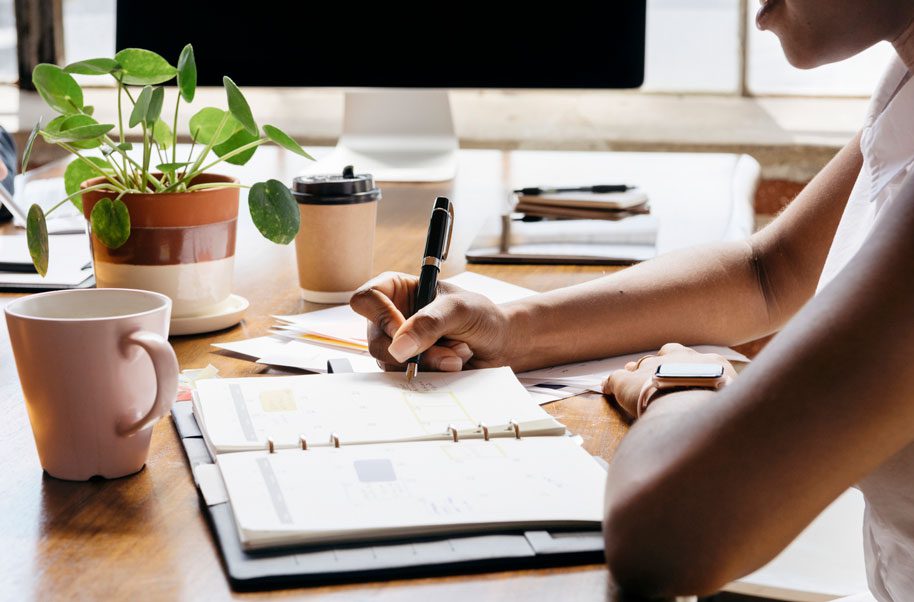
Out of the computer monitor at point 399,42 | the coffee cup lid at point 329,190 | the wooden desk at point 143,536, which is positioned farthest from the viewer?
the computer monitor at point 399,42

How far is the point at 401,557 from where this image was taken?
59cm

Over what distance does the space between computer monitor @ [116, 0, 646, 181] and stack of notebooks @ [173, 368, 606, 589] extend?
3.22ft

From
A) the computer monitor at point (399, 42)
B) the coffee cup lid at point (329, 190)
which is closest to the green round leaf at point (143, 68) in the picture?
the coffee cup lid at point (329, 190)

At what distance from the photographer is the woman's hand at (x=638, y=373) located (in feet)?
2.70

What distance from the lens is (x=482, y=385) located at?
0.85 m

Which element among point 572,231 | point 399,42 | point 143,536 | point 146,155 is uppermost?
point 399,42

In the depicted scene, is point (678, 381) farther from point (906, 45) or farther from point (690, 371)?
point (906, 45)

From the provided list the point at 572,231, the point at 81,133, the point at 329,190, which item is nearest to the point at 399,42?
the point at 572,231

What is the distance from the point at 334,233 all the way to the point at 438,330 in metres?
0.29

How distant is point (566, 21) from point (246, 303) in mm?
909

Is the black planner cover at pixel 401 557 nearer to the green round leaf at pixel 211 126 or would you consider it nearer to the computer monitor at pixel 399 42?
the green round leaf at pixel 211 126

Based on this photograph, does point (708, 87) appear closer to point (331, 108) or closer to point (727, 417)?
→ point (331, 108)

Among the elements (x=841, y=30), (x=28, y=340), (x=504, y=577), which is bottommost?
(x=504, y=577)

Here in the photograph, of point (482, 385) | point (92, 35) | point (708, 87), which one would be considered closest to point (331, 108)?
point (92, 35)
